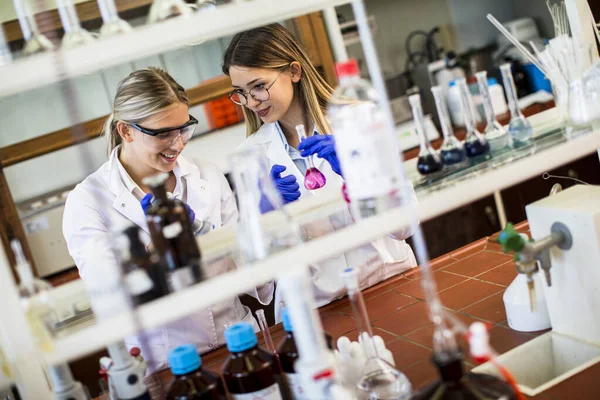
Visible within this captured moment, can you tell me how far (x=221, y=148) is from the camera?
12.7ft

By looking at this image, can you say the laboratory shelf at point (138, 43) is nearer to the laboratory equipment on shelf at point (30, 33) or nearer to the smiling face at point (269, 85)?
the laboratory equipment on shelf at point (30, 33)

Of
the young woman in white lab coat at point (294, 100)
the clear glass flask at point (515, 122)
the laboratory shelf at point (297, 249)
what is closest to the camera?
the laboratory shelf at point (297, 249)

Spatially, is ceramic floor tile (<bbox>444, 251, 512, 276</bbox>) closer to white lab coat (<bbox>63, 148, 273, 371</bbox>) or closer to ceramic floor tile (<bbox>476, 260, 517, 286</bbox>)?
ceramic floor tile (<bbox>476, 260, 517, 286</bbox>)

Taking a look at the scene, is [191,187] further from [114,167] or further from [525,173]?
[525,173]

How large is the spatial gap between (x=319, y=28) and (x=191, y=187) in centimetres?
188

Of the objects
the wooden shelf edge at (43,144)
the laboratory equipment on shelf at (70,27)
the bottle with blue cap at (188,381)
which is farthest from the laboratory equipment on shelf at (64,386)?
the wooden shelf edge at (43,144)

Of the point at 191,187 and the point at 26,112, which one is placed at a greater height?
the point at 26,112

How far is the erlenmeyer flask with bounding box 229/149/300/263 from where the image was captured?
110cm

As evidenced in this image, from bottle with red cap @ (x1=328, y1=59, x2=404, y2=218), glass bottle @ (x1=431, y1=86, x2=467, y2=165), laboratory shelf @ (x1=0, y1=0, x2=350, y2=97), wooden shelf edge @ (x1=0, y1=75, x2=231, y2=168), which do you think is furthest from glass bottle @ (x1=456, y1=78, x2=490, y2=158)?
wooden shelf edge @ (x1=0, y1=75, x2=231, y2=168)

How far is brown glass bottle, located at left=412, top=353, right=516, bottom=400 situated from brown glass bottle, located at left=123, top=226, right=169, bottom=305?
1.45 ft

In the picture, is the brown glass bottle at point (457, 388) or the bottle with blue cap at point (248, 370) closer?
the brown glass bottle at point (457, 388)

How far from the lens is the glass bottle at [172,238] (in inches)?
41.7

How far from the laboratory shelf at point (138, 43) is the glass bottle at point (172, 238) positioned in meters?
0.22

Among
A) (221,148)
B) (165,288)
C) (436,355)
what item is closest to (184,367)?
(165,288)
